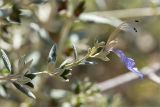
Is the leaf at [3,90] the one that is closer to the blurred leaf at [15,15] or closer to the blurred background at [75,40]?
the blurred background at [75,40]

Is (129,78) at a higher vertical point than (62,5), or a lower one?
lower

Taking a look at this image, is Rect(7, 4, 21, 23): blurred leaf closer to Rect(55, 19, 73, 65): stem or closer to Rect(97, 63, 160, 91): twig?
Rect(55, 19, 73, 65): stem

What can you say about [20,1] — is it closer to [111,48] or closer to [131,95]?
[111,48]

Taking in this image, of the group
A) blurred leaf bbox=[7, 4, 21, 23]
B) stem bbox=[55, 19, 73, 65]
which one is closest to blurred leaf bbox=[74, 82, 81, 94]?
stem bbox=[55, 19, 73, 65]

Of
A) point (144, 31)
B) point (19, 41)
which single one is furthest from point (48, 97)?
point (144, 31)

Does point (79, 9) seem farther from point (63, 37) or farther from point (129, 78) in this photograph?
point (129, 78)

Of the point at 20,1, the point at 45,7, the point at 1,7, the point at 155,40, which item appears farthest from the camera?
the point at 155,40

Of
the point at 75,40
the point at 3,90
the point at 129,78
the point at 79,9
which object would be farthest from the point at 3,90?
the point at 129,78

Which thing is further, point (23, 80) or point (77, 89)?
point (77, 89)

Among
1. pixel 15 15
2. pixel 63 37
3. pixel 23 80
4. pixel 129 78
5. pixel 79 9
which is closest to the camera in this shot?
→ pixel 23 80
